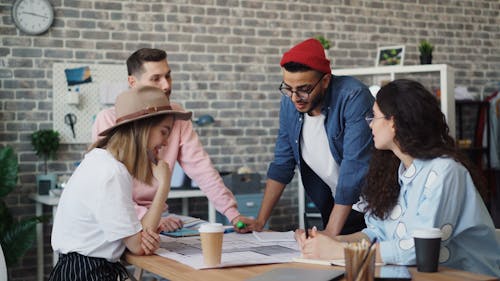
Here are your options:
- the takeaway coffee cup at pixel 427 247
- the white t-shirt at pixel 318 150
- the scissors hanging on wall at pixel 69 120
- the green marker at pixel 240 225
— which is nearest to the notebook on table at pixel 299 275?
the takeaway coffee cup at pixel 427 247

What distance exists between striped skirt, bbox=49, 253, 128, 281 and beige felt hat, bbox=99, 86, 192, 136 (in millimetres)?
461

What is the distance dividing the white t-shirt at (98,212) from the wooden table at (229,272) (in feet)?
0.55

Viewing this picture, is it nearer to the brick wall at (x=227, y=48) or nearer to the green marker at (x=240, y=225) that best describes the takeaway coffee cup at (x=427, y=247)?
the green marker at (x=240, y=225)

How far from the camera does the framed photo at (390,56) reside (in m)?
6.84

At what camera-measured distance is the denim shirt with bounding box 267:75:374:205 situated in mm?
2756

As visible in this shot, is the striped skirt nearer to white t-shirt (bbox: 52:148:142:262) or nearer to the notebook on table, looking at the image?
white t-shirt (bbox: 52:148:142:262)

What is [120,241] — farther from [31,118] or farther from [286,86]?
[31,118]

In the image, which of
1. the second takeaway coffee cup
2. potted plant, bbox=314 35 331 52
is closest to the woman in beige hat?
the second takeaway coffee cup

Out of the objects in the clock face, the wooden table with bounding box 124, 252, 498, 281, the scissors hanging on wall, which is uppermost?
the clock face

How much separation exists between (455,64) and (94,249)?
6.20 metres

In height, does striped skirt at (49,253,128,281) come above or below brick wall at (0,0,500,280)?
below

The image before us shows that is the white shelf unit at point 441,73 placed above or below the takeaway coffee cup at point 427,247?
above

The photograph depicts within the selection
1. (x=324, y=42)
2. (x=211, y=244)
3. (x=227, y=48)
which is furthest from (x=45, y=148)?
(x=211, y=244)

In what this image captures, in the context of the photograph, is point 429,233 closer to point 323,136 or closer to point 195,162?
point 323,136
